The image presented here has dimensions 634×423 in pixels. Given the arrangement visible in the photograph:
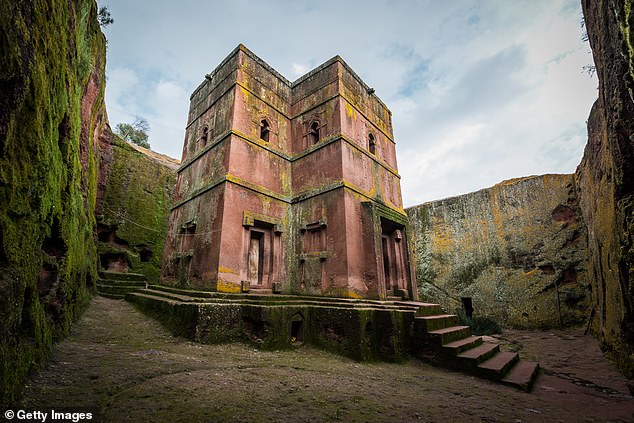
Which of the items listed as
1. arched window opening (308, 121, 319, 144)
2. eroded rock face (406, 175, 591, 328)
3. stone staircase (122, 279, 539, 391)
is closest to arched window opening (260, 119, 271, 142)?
arched window opening (308, 121, 319, 144)

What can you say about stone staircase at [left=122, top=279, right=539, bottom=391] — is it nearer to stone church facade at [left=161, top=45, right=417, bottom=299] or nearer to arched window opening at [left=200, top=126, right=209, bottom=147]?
stone church facade at [left=161, top=45, right=417, bottom=299]

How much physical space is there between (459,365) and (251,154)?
7.77 meters

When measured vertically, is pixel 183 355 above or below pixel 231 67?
below

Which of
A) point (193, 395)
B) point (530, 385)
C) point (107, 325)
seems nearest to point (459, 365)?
point (530, 385)

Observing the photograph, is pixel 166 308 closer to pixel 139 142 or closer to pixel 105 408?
pixel 105 408

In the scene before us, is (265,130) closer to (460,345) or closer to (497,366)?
(460,345)

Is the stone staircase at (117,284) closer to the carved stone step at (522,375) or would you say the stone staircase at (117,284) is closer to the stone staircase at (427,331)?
the stone staircase at (427,331)

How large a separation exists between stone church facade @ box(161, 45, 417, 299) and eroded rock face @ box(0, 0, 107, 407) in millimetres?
3988

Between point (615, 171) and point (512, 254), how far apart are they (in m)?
8.39

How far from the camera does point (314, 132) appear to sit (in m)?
10.6

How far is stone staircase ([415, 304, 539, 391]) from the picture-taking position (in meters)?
5.05

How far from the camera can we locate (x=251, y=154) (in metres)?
9.43

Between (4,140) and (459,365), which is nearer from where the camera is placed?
(4,140)

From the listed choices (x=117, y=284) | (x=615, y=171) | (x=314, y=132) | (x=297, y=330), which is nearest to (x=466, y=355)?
(x=297, y=330)
